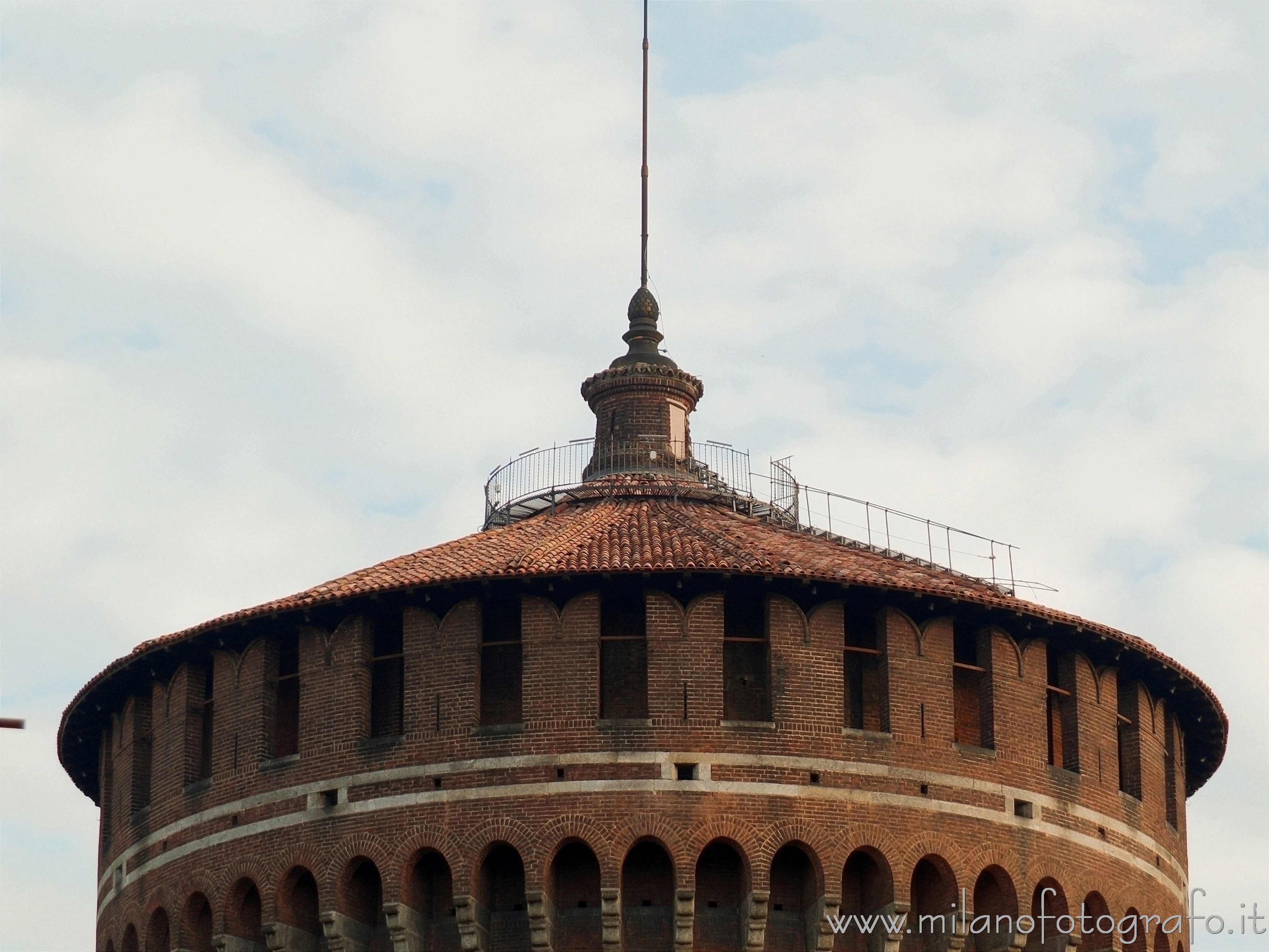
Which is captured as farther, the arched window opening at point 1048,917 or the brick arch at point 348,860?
the arched window opening at point 1048,917

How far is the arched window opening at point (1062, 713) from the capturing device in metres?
41.2

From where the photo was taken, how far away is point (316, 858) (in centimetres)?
3959

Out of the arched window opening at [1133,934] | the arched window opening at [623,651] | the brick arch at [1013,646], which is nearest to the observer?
the arched window opening at [623,651]

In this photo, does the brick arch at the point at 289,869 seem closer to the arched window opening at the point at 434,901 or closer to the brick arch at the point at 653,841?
the arched window opening at the point at 434,901

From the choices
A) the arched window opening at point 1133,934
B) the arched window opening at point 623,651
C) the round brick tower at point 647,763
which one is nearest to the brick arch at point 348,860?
the round brick tower at point 647,763

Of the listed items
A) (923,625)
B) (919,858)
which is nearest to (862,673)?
(923,625)

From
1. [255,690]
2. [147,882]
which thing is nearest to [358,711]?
[255,690]

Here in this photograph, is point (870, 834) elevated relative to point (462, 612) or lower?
lower

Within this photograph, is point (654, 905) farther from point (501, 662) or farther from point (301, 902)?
point (301, 902)

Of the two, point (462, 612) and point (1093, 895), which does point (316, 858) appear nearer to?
point (462, 612)

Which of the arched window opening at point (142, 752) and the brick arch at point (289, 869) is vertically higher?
the arched window opening at point (142, 752)

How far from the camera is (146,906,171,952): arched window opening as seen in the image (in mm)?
41312

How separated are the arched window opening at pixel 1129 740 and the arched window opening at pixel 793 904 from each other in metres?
5.40

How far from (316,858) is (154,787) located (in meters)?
3.82
